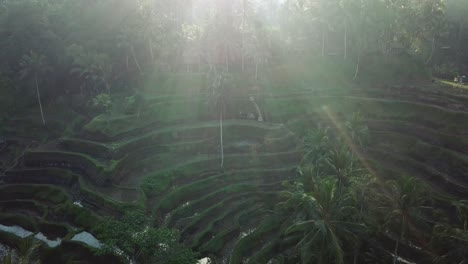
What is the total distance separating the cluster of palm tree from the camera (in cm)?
2925

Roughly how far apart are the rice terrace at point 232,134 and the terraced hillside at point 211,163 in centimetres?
22

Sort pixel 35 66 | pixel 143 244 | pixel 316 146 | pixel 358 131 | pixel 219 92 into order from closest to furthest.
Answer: pixel 143 244 < pixel 316 146 < pixel 358 131 < pixel 219 92 < pixel 35 66

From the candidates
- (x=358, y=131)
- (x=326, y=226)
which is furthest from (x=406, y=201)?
(x=358, y=131)

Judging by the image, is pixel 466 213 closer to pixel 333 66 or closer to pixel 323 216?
pixel 323 216

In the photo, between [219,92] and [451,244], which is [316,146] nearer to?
[219,92]

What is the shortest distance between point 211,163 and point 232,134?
8882 mm

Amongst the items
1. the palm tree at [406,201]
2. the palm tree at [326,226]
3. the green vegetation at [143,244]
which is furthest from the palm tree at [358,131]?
the green vegetation at [143,244]

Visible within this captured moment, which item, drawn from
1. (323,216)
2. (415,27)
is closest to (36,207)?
(323,216)

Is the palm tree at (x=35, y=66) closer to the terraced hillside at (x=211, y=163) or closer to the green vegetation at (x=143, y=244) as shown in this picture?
the terraced hillside at (x=211, y=163)

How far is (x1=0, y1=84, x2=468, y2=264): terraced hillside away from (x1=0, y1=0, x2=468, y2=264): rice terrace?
0.71 ft

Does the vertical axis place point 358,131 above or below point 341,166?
above

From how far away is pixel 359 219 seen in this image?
3253cm

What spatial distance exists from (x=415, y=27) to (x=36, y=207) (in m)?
73.3

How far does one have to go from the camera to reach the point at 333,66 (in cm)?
7812
